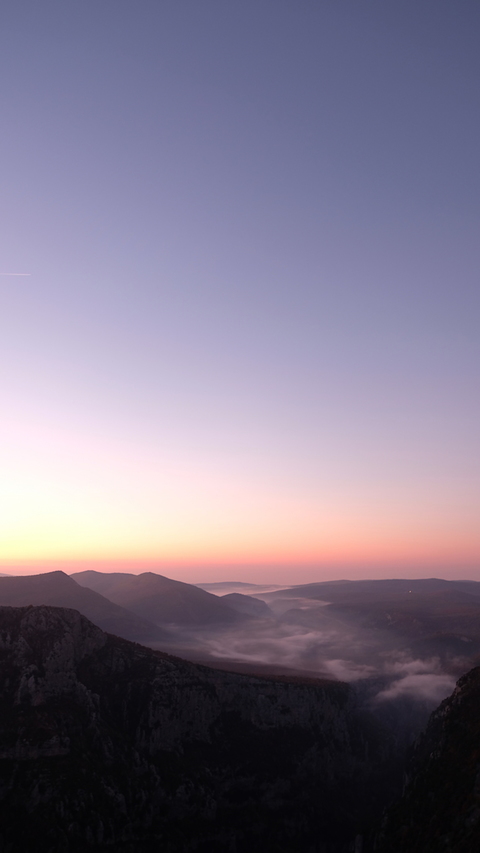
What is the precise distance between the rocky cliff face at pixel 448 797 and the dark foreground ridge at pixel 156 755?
2363 centimetres

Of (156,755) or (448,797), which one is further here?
(156,755)

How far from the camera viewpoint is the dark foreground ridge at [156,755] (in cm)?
9056

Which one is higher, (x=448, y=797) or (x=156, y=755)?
(x=448, y=797)

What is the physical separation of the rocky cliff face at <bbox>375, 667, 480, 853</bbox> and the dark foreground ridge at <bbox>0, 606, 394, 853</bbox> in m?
23.6

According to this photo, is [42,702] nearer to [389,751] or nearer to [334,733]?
[334,733]

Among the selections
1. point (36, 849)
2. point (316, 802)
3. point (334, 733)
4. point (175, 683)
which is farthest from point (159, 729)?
point (334, 733)

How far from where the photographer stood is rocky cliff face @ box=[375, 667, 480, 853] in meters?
78.4

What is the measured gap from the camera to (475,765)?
300 ft

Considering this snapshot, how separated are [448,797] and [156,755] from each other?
214 ft

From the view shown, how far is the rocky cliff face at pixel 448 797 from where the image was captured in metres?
78.4

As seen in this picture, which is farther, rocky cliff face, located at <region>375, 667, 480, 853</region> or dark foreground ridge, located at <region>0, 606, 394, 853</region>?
dark foreground ridge, located at <region>0, 606, 394, 853</region>

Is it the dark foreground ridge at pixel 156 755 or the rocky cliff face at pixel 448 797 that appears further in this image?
the dark foreground ridge at pixel 156 755

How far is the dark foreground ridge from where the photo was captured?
90.6m

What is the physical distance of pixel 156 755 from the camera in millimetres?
115312
